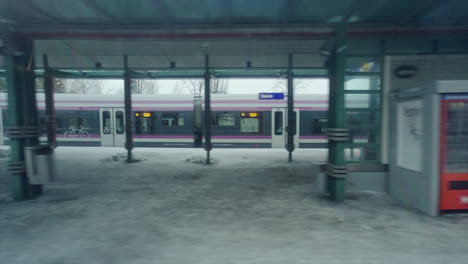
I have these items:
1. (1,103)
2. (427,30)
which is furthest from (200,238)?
(1,103)

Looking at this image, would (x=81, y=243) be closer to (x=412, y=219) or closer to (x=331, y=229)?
(x=331, y=229)

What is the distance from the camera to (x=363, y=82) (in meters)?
5.78

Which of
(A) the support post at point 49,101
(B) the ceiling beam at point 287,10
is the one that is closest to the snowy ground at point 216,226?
(B) the ceiling beam at point 287,10

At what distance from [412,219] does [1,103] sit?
17974mm

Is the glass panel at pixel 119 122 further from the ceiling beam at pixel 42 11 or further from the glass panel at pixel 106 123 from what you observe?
the ceiling beam at pixel 42 11

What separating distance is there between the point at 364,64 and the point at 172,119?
31.2 ft

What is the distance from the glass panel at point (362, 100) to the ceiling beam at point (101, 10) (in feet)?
17.6

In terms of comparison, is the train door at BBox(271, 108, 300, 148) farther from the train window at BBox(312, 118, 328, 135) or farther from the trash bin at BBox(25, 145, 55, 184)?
the trash bin at BBox(25, 145, 55, 184)

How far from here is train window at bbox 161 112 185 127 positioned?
12734 millimetres

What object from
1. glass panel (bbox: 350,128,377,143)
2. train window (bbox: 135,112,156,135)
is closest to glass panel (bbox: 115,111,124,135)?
train window (bbox: 135,112,156,135)

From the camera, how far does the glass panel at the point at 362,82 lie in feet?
18.8

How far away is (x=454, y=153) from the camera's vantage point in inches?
167

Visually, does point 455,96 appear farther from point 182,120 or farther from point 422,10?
point 182,120

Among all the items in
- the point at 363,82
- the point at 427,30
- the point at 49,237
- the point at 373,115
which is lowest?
the point at 49,237
